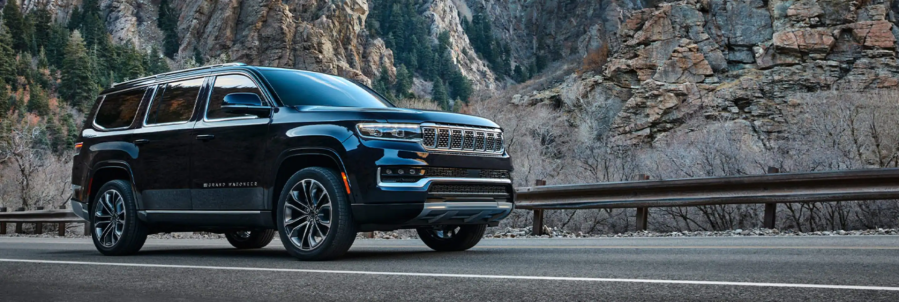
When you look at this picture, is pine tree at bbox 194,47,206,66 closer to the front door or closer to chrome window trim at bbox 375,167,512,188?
the front door

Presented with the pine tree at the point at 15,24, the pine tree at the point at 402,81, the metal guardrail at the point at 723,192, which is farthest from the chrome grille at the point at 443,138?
the pine tree at the point at 15,24

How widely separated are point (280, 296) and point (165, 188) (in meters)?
4.04

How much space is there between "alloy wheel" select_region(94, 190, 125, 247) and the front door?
4.11ft

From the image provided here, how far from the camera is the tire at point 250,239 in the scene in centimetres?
1117

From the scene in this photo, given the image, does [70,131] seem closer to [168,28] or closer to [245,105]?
[168,28]

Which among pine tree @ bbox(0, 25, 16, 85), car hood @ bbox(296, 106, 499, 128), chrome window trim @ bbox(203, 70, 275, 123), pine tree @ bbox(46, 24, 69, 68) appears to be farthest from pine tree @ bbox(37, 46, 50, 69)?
car hood @ bbox(296, 106, 499, 128)

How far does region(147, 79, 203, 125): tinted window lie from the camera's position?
9.26m

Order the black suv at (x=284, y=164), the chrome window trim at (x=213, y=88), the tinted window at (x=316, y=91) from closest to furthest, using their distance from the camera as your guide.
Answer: the black suv at (x=284, y=164) → the chrome window trim at (x=213, y=88) → the tinted window at (x=316, y=91)

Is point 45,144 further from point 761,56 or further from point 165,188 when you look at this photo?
point 165,188

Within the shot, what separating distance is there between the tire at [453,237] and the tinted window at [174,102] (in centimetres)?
272

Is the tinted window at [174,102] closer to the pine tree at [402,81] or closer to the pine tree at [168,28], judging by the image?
the pine tree at [402,81]

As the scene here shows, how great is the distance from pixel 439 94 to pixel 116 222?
518 feet

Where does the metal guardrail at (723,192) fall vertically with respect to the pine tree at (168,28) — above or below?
below

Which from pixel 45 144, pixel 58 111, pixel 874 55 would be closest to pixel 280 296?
pixel 874 55
